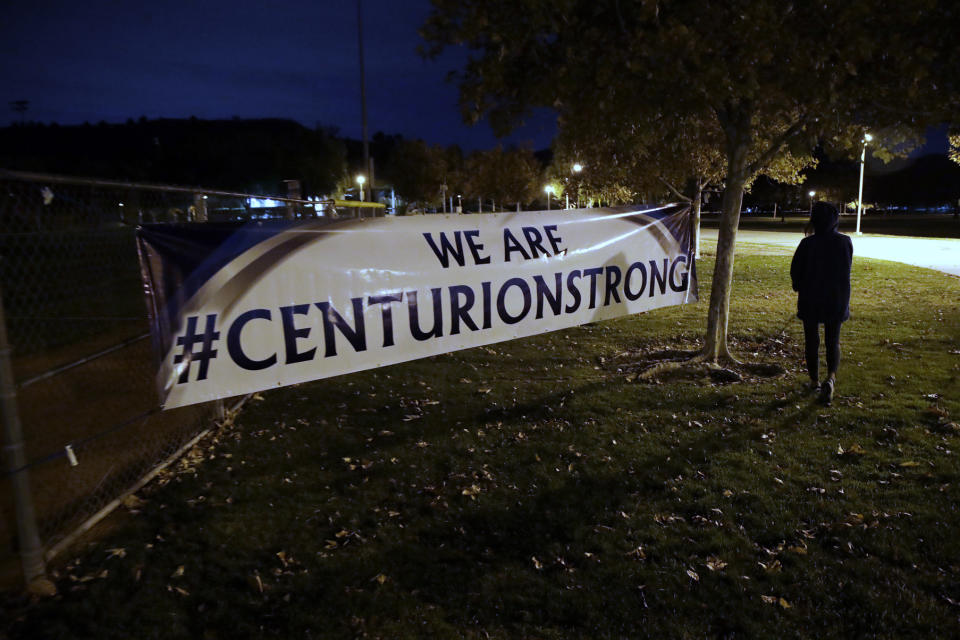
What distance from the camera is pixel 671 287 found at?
669 centimetres

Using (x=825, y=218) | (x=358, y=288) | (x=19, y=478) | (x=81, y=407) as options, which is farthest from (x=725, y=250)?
(x=81, y=407)

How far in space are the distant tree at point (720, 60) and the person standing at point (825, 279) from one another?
44.5 inches

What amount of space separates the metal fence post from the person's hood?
620 cm

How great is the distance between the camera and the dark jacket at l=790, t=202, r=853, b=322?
567cm

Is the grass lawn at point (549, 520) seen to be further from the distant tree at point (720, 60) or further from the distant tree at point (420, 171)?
the distant tree at point (420, 171)

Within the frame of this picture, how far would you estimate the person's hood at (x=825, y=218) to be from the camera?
5.71 metres

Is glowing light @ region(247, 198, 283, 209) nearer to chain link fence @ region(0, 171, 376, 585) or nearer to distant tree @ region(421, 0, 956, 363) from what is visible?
chain link fence @ region(0, 171, 376, 585)

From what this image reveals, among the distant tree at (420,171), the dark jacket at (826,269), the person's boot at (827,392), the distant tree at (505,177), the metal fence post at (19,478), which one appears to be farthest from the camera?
the distant tree at (420,171)

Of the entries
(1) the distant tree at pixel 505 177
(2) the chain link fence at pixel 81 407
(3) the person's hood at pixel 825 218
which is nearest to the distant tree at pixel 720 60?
(3) the person's hood at pixel 825 218

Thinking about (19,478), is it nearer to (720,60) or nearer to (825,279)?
(720,60)

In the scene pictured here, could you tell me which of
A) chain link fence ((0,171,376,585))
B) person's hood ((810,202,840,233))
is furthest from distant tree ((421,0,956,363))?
chain link fence ((0,171,376,585))

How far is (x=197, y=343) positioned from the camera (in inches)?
152

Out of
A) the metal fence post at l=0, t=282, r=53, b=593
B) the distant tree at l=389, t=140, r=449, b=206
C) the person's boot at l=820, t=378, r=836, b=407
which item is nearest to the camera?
the metal fence post at l=0, t=282, r=53, b=593

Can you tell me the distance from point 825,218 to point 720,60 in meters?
1.80
